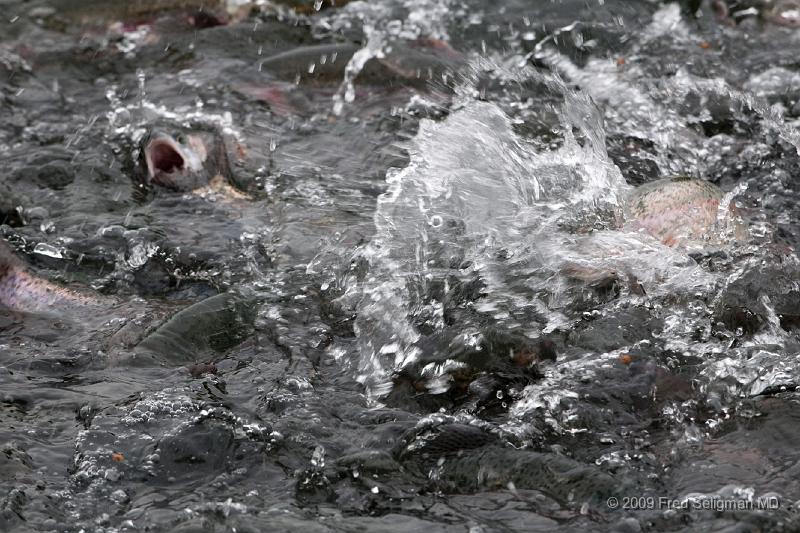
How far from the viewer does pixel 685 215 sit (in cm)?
462

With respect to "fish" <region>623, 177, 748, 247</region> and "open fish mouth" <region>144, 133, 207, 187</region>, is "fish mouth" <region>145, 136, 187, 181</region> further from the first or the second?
"fish" <region>623, 177, 748, 247</region>

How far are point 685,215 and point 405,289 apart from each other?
1310mm

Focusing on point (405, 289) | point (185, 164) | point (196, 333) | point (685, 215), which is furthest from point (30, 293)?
point (685, 215)

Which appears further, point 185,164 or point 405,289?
point 185,164

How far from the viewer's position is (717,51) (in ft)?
22.7

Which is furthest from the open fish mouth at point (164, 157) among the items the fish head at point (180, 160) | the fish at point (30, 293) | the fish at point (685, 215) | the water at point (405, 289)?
the fish at point (685, 215)

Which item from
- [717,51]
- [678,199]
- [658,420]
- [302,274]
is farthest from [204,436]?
[717,51]

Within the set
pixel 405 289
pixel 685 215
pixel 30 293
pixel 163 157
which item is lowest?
pixel 30 293

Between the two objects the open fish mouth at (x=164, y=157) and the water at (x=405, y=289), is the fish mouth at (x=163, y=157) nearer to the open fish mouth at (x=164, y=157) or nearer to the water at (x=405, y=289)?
the open fish mouth at (x=164, y=157)

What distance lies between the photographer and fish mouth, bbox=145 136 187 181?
551 cm

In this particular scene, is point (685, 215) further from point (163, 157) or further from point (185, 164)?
point (163, 157)

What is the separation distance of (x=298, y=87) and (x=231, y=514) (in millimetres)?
3793

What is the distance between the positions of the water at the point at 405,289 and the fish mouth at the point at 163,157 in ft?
0.51

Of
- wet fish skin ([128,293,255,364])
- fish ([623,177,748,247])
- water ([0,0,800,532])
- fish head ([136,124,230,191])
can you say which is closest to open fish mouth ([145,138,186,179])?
fish head ([136,124,230,191])
